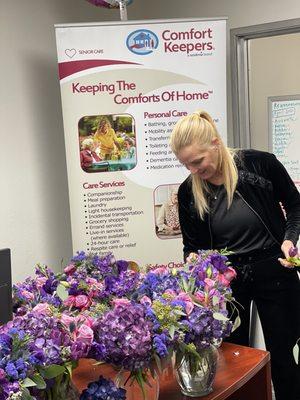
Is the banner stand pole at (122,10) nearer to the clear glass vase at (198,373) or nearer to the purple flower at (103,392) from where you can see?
the clear glass vase at (198,373)

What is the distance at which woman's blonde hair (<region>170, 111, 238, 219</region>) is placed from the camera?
1864 mm

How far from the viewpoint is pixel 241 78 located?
10.4ft

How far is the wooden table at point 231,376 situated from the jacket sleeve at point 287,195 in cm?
60

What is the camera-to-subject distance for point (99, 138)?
267 centimetres

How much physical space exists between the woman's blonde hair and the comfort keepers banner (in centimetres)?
74

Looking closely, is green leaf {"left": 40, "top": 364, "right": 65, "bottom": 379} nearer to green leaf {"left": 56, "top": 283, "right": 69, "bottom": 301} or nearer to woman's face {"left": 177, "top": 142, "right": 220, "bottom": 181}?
green leaf {"left": 56, "top": 283, "right": 69, "bottom": 301}

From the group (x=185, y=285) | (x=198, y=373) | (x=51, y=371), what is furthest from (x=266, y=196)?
(x=51, y=371)

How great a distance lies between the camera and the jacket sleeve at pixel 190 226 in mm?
2054

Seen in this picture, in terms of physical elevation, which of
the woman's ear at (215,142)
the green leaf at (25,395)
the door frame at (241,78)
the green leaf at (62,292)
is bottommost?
→ the green leaf at (25,395)

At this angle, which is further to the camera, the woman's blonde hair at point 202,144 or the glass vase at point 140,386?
the woman's blonde hair at point 202,144

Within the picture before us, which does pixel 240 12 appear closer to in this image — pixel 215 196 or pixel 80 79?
pixel 80 79

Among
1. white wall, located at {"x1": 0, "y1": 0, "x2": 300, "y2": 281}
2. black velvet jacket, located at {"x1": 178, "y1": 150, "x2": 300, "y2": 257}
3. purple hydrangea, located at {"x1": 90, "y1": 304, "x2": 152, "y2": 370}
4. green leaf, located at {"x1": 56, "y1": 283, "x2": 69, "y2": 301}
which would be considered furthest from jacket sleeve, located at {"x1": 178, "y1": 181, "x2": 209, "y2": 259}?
white wall, located at {"x1": 0, "y1": 0, "x2": 300, "y2": 281}

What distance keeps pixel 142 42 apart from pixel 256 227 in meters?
1.26

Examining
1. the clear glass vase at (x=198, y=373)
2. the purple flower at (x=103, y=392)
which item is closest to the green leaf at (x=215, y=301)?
the clear glass vase at (x=198, y=373)
